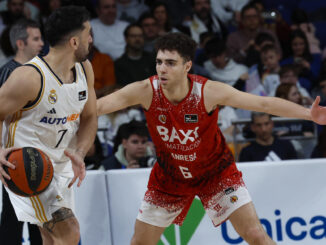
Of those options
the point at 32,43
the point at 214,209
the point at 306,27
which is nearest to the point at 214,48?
the point at 306,27

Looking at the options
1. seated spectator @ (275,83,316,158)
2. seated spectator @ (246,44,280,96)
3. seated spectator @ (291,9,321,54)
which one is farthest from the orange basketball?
seated spectator @ (291,9,321,54)

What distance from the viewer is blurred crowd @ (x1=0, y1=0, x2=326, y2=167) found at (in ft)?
21.8

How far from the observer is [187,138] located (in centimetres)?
431

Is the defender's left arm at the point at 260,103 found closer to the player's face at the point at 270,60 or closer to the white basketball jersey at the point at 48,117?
the white basketball jersey at the point at 48,117

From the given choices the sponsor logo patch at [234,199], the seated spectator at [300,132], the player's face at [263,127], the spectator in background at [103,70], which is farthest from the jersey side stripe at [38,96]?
the spectator in background at [103,70]

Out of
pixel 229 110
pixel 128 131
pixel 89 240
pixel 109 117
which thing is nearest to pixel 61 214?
pixel 89 240

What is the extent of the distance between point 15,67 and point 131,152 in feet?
5.42

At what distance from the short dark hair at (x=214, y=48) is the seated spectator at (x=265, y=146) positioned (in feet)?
6.03

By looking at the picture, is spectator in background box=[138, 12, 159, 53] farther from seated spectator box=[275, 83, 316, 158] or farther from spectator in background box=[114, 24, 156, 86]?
seated spectator box=[275, 83, 316, 158]

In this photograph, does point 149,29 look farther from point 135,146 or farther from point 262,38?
point 135,146

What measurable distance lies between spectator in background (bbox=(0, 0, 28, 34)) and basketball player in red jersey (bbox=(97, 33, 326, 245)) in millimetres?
4318

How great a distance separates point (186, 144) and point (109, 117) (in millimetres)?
2874

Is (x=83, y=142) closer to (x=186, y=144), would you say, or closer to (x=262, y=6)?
(x=186, y=144)

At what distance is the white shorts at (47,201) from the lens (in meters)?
3.86
